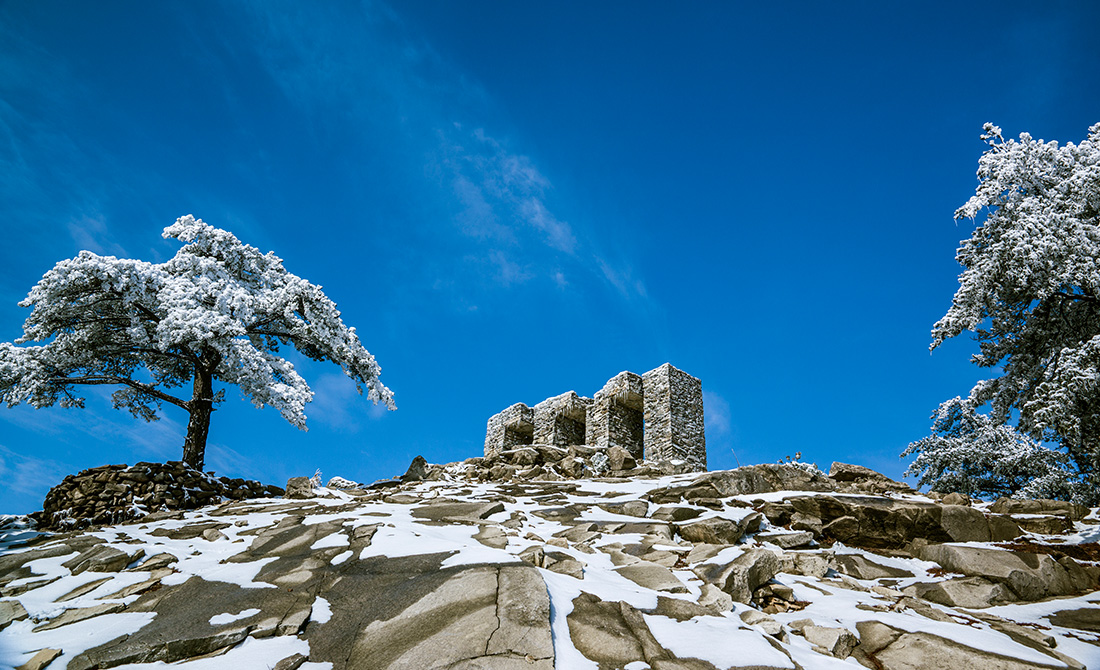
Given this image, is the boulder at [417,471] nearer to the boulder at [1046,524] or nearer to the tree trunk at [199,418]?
the tree trunk at [199,418]

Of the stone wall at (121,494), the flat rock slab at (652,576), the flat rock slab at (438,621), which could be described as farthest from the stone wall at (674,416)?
the flat rock slab at (438,621)

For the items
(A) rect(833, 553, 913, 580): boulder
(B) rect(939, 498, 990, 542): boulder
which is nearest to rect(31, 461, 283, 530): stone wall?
(A) rect(833, 553, 913, 580): boulder

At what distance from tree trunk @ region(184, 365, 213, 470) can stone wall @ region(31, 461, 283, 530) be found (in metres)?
1.47

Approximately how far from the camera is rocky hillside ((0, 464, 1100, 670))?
145 inches

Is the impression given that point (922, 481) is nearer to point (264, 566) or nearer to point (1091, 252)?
point (1091, 252)

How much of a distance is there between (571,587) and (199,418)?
11572 millimetres

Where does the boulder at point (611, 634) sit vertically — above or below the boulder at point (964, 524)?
below

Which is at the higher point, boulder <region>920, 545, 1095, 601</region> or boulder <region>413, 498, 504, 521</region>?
boulder <region>413, 498, 504, 521</region>

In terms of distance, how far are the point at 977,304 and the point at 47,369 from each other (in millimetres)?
22546

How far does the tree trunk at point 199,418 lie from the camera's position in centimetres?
1184

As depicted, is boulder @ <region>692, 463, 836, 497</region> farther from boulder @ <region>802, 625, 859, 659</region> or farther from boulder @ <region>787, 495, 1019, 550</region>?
boulder @ <region>802, 625, 859, 659</region>

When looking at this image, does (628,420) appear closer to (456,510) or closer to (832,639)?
(456,510)

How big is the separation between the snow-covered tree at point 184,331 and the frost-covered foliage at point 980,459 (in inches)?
658

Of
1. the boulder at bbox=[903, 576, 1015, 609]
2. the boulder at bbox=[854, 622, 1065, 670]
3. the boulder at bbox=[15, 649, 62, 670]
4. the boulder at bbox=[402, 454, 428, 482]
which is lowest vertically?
the boulder at bbox=[15, 649, 62, 670]
